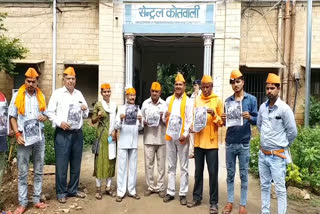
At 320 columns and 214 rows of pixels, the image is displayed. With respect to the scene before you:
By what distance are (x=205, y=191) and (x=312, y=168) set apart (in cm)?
205

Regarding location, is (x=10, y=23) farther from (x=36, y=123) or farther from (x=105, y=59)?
(x=36, y=123)

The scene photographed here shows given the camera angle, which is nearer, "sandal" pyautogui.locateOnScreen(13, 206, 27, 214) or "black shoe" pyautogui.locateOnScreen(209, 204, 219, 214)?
"sandal" pyautogui.locateOnScreen(13, 206, 27, 214)

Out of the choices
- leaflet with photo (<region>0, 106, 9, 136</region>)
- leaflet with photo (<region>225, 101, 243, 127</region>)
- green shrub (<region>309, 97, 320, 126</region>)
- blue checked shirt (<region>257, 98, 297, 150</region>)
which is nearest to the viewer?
blue checked shirt (<region>257, 98, 297, 150</region>)

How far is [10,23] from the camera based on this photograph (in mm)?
10547

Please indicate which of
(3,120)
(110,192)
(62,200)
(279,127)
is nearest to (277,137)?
(279,127)

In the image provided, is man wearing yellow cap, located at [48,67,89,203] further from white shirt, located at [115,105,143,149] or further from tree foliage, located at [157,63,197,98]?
tree foliage, located at [157,63,197,98]

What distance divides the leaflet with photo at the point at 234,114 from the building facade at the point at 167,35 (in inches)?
230

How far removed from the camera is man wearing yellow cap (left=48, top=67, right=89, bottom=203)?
4.45 metres

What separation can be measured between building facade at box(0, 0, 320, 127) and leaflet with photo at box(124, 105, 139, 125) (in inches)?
222

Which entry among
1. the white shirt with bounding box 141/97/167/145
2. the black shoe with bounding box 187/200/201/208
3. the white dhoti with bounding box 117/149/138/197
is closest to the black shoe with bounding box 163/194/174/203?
the black shoe with bounding box 187/200/201/208

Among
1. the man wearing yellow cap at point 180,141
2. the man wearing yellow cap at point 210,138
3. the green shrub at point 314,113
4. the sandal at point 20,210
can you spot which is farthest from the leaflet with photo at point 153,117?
the green shrub at point 314,113

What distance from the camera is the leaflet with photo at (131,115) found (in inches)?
181

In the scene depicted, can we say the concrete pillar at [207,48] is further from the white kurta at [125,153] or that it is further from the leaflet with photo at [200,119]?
the leaflet with photo at [200,119]

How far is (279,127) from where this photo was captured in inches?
145
